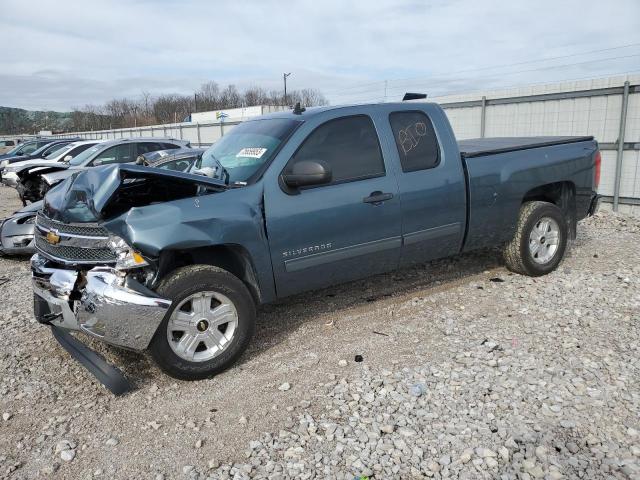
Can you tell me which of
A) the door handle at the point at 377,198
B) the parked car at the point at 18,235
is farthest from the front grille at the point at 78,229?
the parked car at the point at 18,235

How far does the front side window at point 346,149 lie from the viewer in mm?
4164

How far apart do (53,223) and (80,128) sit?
291 ft

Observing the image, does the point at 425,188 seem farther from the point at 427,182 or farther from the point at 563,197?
the point at 563,197

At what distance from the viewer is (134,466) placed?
285cm

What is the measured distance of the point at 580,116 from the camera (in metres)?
9.67

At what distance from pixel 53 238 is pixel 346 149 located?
235 cm

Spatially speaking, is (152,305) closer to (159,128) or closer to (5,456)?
(5,456)

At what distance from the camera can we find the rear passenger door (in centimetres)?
452

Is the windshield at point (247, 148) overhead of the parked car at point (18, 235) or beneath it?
overhead

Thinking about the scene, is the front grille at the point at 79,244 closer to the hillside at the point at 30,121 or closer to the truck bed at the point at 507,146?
the truck bed at the point at 507,146

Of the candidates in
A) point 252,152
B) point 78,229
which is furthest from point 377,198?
point 78,229

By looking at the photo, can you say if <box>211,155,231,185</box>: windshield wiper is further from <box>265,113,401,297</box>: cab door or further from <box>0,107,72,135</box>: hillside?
<box>0,107,72,135</box>: hillside

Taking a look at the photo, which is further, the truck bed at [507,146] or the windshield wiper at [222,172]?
the truck bed at [507,146]

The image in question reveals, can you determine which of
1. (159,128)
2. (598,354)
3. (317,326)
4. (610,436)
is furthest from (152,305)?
(159,128)
